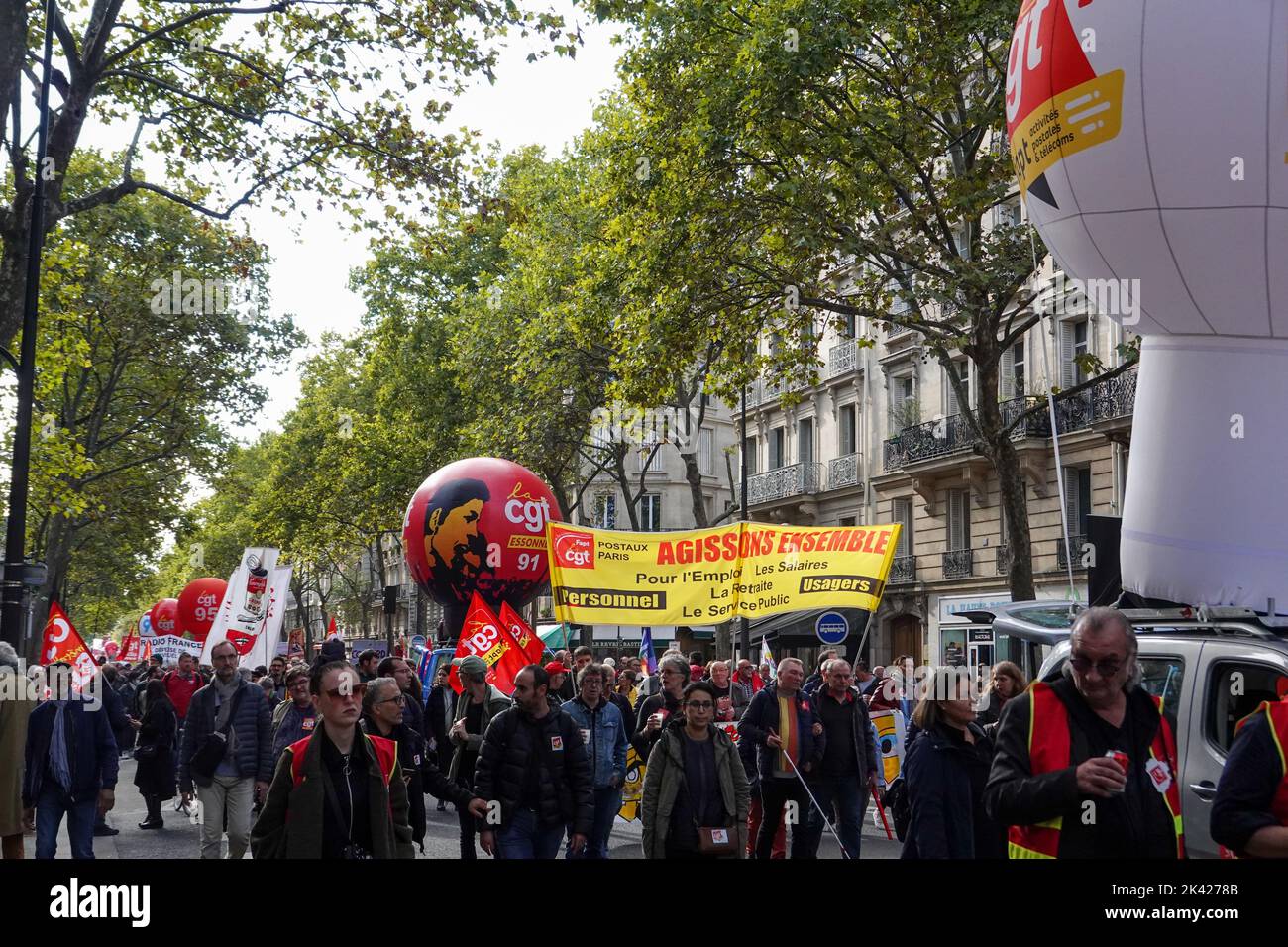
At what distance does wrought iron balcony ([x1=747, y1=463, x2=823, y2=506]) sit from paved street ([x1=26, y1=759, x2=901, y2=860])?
2706 cm

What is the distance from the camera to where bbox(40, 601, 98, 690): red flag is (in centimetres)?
1170

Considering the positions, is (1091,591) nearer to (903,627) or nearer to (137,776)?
(137,776)

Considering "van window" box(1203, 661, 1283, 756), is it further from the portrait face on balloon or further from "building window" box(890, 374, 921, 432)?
"building window" box(890, 374, 921, 432)

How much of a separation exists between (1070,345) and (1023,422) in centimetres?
202

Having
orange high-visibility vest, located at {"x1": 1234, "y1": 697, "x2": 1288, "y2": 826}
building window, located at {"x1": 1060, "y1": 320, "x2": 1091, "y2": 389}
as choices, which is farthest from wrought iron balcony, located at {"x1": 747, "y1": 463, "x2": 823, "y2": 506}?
orange high-visibility vest, located at {"x1": 1234, "y1": 697, "x2": 1288, "y2": 826}

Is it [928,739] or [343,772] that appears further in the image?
[928,739]

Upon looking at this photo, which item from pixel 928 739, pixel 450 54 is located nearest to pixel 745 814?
pixel 928 739

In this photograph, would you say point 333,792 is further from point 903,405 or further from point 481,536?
point 903,405

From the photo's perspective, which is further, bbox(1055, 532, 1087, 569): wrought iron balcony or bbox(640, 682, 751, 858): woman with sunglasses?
bbox(1055, 532, 1087, 569): wrought iron balcony

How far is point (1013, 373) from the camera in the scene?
33.4 metres

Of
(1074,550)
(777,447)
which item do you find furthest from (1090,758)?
(777,447)

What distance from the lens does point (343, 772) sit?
565cm
